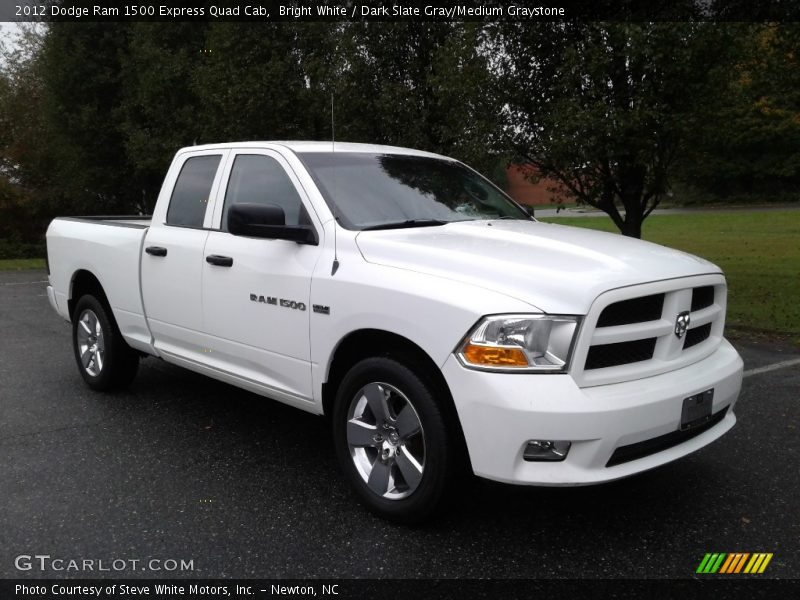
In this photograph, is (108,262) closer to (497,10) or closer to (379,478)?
(379,478)

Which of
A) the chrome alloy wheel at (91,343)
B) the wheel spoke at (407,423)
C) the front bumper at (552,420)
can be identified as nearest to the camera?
the front bumper at (552,420)

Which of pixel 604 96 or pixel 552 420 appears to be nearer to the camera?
pixel 552 420

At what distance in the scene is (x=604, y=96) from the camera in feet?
29.2

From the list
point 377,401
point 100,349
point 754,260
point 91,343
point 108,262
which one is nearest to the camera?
point 377,401

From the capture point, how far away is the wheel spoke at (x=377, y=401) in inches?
138

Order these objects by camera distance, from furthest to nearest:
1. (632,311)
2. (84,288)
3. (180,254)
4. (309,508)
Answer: (84,288), (180,254), (309,508), (632,311)

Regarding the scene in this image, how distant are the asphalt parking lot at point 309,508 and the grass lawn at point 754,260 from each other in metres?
3.83

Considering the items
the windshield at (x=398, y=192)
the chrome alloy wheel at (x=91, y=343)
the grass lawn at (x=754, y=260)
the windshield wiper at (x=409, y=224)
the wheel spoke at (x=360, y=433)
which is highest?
the windshield at (x=398, y=192)

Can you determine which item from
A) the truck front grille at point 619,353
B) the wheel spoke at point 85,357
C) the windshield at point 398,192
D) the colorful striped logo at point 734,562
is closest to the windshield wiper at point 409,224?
the windshield at point 398,192

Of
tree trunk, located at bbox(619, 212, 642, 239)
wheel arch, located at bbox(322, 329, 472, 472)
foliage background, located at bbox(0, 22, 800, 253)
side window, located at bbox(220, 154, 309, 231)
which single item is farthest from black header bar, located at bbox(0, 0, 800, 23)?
wheel arch, located at bbox(322, 329, 472, 472)

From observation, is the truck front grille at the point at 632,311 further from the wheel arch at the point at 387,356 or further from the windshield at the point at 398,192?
the windshield at the point at 398,192

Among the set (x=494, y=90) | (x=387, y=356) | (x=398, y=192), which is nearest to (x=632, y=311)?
(x=387, y=356)

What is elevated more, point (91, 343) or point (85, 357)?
point (91, 343)

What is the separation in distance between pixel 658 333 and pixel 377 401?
1351 mm
